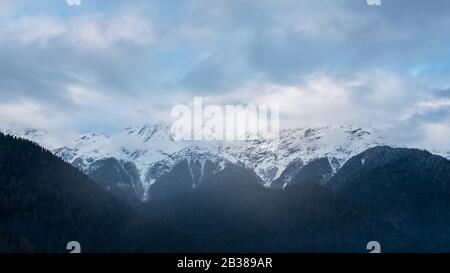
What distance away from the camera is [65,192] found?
155 m

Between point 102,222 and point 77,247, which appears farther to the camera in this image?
point 102,222

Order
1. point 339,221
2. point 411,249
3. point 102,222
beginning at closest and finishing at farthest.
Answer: point 102,222 → point 411,249 → point 339,221

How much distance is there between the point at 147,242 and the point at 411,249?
273ft

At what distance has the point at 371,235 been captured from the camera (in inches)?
6969

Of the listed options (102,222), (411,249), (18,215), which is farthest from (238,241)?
(18,215)
